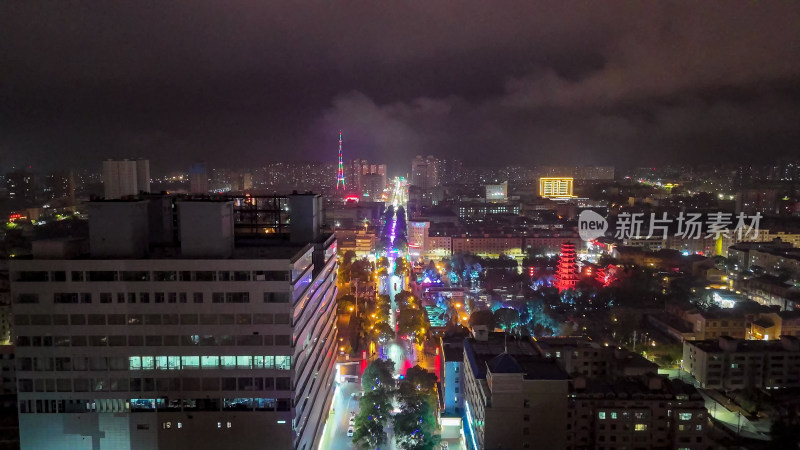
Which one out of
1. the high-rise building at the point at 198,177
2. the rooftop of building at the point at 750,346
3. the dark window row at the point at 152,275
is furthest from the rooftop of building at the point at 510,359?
the high-rise building at the point at 198,177

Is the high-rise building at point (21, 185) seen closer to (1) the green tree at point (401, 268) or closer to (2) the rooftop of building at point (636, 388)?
(1) the green tree at point (401, 268)

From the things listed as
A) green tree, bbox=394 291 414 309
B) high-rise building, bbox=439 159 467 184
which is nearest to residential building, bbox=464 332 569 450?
green tree, bbox=394 291 414 309

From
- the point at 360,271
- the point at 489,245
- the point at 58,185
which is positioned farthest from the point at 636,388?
the point at 58,185

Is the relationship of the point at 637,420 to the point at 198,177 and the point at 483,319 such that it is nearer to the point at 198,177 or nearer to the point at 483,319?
the point at 483,319

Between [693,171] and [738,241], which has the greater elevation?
[693,171]

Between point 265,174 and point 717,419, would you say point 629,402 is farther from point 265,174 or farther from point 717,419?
point 265,174

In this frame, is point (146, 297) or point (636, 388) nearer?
A: point (146, 297)

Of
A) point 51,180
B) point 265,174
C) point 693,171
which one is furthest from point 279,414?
point 693,171
